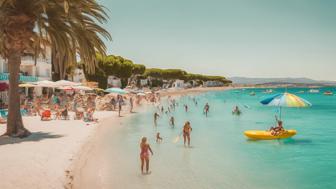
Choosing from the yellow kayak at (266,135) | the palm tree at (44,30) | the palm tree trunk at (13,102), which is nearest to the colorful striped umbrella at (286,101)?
the yellow kayak at (266,135)

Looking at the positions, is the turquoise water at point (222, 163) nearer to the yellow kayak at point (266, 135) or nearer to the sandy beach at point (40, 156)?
the yellow kayak at point (266, 135)

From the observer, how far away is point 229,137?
27.0 metres

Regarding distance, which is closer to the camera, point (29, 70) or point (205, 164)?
point (205, 164)

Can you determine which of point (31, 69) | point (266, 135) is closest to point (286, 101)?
point (266, 135)

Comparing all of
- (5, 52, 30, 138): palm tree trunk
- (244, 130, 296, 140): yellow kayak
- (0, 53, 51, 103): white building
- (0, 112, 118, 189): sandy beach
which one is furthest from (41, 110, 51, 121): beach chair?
(244, 130, 296, 140): yellow kayak

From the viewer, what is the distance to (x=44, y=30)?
18.3 meters

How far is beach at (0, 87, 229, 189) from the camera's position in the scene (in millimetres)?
10844

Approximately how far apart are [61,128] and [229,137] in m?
12.0

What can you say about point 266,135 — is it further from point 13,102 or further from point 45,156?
point 13,102

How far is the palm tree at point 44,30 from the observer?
56.0 ft

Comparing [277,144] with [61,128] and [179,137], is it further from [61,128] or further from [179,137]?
[61,128]

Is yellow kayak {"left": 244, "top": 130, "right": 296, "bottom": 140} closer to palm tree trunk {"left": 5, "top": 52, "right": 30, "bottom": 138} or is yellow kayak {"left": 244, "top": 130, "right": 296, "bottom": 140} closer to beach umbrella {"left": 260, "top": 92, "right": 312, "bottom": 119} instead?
beach umbrella {"left": 260, "top": 92, "right": 312, "bottom": 119}

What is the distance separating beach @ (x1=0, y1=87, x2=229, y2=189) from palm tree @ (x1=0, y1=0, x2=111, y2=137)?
1837 mm

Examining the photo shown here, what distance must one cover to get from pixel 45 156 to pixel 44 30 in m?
7.18
